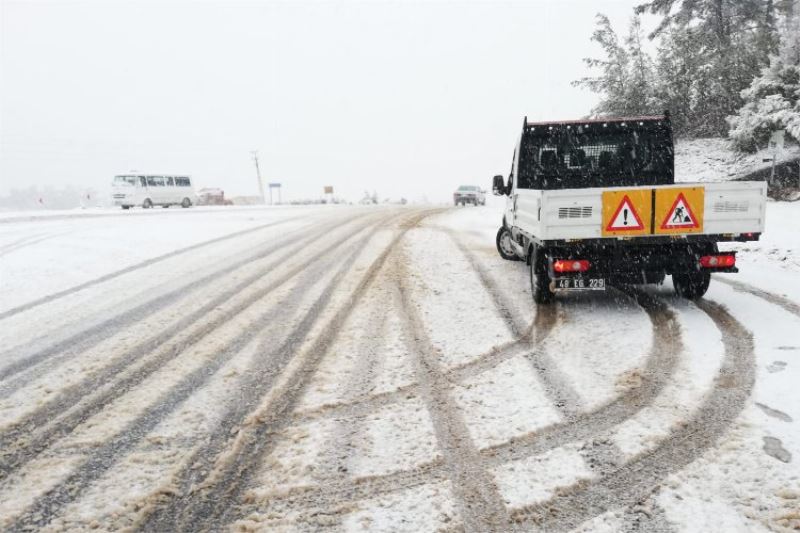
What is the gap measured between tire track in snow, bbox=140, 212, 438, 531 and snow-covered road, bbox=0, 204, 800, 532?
0.02 m

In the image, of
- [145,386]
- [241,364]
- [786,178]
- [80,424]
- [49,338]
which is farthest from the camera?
[786,178]

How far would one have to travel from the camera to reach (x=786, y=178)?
19656 millimetres

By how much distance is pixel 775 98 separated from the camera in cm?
1812

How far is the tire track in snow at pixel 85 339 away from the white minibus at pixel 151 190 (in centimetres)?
2578

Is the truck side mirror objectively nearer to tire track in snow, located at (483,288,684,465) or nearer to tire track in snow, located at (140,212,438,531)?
tire track in snow, located at (483,288,684,465)

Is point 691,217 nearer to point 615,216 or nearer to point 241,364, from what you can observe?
point 615,216

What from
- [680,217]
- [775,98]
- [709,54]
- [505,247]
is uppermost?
[709,54]

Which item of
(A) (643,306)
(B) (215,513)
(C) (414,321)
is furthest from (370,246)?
(B) (215,513)

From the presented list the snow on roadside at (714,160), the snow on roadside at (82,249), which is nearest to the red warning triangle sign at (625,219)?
the snow on roadside at (82,249)

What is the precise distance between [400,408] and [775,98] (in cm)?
2087

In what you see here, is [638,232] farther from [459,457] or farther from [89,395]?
[89,395]

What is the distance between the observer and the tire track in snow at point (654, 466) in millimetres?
2613

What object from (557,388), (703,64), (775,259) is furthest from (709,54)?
(557,388)

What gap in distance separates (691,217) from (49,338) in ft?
24.5
